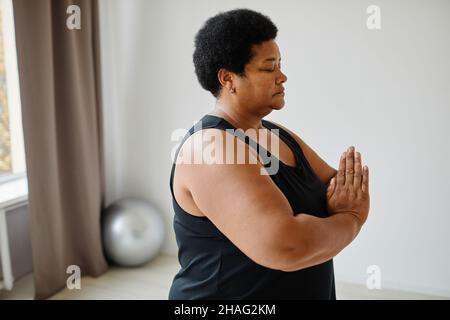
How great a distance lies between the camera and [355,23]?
2471 millimetres

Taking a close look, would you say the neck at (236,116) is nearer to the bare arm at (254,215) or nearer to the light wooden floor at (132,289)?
the bare arm at (254,215)

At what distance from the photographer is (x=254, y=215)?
867 mm

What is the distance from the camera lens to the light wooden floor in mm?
2545

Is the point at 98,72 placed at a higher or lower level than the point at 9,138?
higher

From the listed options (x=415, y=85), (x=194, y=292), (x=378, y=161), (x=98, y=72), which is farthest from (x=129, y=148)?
(x=194, y=292)

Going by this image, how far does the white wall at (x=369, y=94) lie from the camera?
243cm

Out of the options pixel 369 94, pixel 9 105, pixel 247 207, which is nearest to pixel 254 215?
pixel 247 207

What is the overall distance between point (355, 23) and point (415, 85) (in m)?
0.44

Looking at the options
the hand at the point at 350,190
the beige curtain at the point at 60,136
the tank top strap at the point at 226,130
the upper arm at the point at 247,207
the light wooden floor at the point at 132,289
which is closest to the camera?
the upper arm at the point at 247,207

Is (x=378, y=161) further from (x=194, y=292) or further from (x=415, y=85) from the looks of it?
(x=194, y=292)

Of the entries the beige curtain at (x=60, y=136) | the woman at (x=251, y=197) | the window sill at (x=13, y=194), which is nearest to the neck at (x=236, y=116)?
the woman at (x=251, y=197)

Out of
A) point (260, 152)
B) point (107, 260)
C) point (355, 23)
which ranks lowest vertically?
point (107, 260)

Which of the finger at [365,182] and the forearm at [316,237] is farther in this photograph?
the finger at [365,182]
